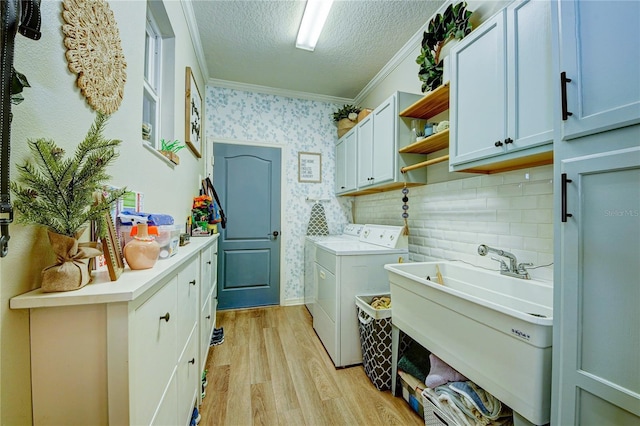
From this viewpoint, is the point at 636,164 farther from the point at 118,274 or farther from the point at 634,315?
the point at 118,274

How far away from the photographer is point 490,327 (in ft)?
3.41

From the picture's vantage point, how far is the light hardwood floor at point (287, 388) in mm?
1544

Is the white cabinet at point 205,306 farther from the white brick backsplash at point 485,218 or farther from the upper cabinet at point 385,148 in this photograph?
the white brick backsplash at point 485,218

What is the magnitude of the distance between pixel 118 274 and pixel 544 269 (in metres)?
1.87

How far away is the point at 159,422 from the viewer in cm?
83

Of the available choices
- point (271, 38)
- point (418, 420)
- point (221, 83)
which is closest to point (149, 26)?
point (271, 38)

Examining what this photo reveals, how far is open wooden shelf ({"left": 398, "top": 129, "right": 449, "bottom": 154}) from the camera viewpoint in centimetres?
180

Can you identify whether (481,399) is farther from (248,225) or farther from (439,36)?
(248,225)

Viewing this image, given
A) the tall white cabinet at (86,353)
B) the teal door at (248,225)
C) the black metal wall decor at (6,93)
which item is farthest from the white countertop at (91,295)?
the teal door at (248,225)

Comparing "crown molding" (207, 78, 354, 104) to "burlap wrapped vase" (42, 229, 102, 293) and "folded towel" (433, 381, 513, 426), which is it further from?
"folded towel" (433, 381, 513, 426)

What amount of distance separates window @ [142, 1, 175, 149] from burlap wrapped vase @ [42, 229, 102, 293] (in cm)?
123

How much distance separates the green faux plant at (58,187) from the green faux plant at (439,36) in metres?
2.00

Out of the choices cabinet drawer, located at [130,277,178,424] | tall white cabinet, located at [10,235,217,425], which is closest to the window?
cabinet drawer, located at [130,277,178,424]

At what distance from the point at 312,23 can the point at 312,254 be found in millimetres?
2265
